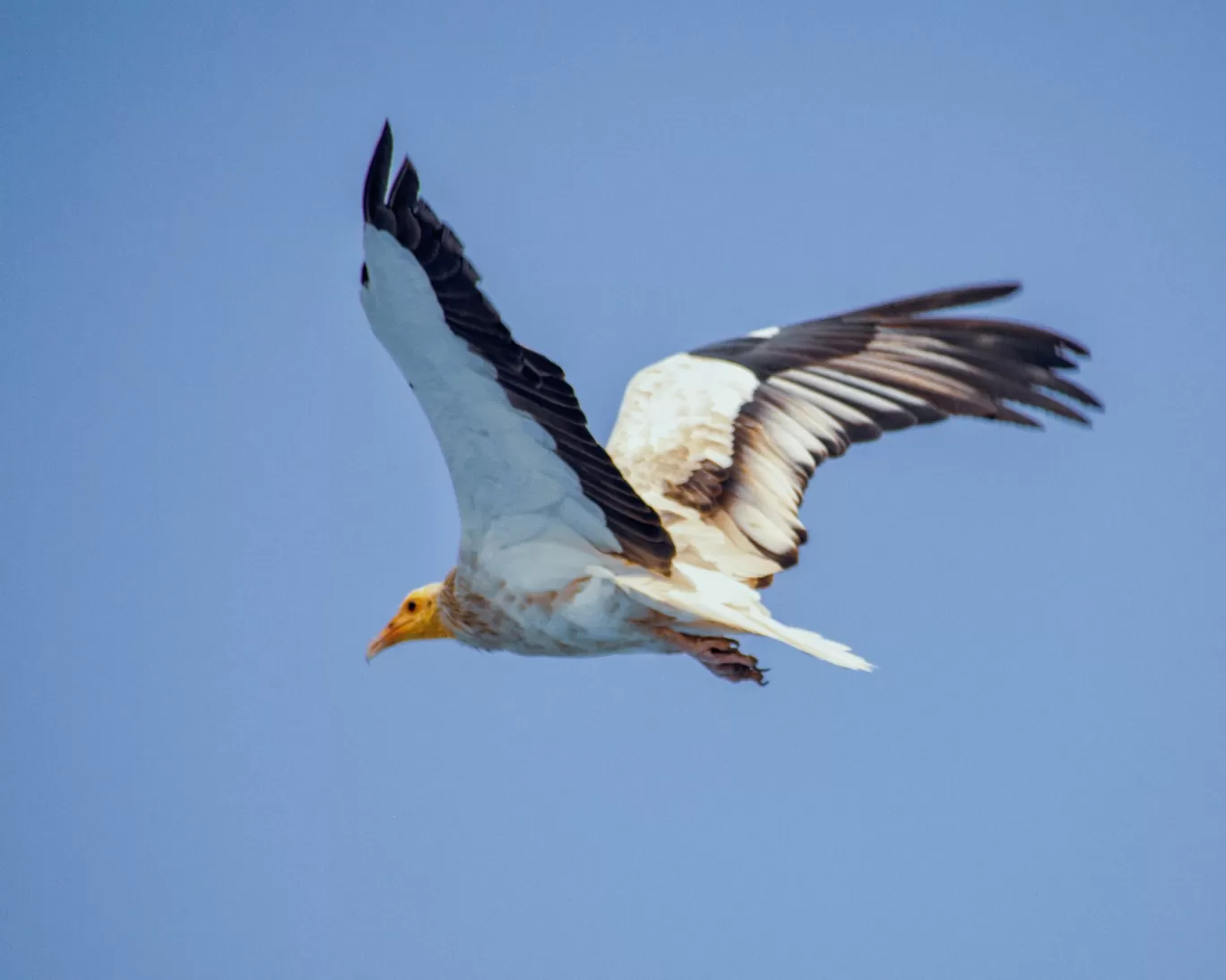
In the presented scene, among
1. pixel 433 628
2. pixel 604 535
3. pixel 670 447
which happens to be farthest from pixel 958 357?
pixel 433 628

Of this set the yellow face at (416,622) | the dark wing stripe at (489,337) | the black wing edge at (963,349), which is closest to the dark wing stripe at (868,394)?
the black wing edge at (963,349)

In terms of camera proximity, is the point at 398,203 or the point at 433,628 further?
the point at 433,628

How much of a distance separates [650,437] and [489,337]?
114 inches

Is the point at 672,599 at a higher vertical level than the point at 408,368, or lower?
lower

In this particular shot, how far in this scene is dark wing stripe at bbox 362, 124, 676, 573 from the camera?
20.1 ft

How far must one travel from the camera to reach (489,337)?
21.1 feet

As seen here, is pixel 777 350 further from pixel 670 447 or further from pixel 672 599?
pixel 672 599

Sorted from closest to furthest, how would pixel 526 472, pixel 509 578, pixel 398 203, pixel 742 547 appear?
pixel 398 203
pixel 526 472
pixel 509 578
pixel 742 547

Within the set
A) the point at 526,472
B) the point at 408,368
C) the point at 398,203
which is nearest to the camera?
the point at 398,203

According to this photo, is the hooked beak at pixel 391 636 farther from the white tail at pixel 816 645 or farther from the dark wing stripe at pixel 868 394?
the white tail at pixel 816 645

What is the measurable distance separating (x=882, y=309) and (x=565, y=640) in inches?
115

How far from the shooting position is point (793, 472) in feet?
29.6

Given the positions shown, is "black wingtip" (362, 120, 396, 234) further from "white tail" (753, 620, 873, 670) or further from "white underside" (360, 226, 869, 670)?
"white tail" (753, 620, 873, 670)

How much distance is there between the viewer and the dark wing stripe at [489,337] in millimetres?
6117
